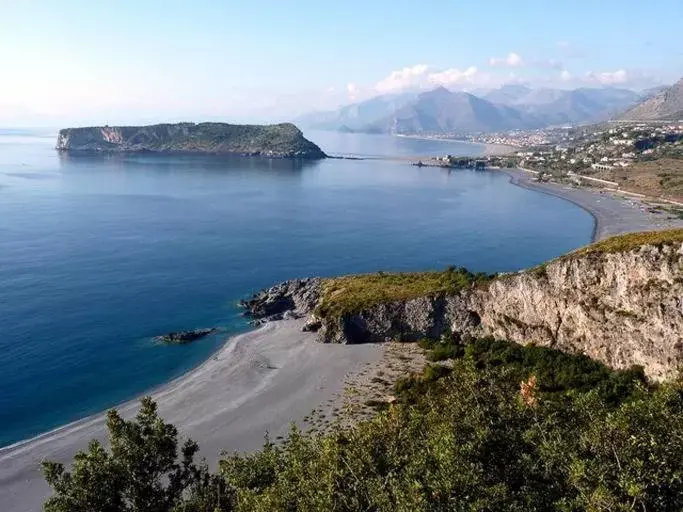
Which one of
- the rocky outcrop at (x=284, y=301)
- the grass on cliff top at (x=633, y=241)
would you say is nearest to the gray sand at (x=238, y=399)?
the rocky outcrop at (x=284, y=301)

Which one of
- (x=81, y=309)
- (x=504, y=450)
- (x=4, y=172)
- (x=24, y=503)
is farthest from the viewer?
(x=4, y=172)

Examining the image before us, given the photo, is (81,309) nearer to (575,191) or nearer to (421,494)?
(421,494)

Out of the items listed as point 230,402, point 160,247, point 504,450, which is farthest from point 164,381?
point 160,247

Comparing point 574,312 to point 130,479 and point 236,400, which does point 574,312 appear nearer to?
point 236,400

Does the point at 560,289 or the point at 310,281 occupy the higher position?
the point at 560,289

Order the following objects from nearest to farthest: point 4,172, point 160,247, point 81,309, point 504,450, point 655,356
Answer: point 504,450 → point 655,356 → point 81,309 → point 160,247 → point 4,172

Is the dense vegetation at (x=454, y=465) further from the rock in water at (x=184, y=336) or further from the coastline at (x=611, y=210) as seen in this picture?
the coastline at (x=611, y=210)
